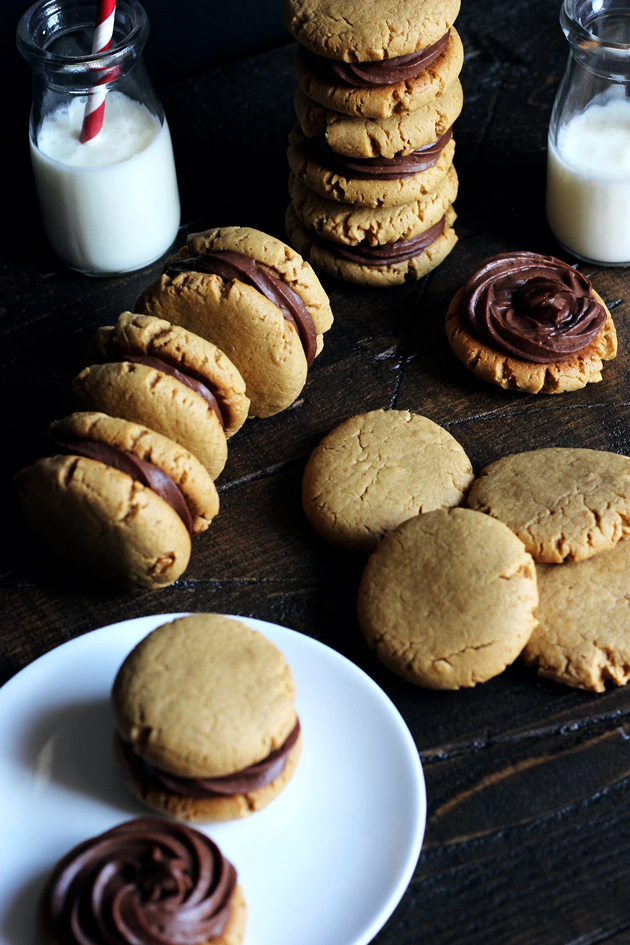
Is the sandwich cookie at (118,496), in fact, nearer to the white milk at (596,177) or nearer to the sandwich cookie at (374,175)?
the sandwich cookie at (374,175)

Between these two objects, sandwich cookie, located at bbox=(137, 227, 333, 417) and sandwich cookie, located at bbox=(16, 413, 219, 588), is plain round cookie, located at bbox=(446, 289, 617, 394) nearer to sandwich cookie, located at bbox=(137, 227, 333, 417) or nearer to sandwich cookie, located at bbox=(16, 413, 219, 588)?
sandwich cookie, located at bbox=(137, 227, 333, 417)

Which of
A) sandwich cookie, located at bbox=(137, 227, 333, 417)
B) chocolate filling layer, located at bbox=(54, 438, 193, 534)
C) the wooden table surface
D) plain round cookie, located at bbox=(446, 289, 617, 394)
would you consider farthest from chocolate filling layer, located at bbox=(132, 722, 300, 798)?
plain round cookie, located at bbox=(446, 289, 617, 394)

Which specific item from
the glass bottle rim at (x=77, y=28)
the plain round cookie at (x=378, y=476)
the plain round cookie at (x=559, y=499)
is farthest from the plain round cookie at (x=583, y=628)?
the glass bottle rim at (x=77, y=28)

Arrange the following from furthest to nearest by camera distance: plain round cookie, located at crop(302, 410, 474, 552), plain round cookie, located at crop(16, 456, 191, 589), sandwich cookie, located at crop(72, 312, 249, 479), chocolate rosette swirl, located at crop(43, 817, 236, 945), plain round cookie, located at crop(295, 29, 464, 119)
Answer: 1. plain round cookie, located at crop(295, 29, 464, 119)
2. plain round cookie, located at crop(302, 410, 474, 552)
3. sandwich cookie, located at crop(72, 312, 249, 479)
4. plain round cookie, located at crop(16, 456, 191, 589)
5. chocolate rosette swirl, located at crop(43, 817, 236, 945)

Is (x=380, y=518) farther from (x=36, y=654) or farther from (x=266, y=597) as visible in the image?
(x=36, y=654)

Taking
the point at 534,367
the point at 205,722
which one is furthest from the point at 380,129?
the point at 205,722

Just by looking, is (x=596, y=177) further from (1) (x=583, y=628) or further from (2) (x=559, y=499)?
(1) (x=583, y=628)

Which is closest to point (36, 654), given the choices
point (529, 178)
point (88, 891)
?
point (88, 891)
